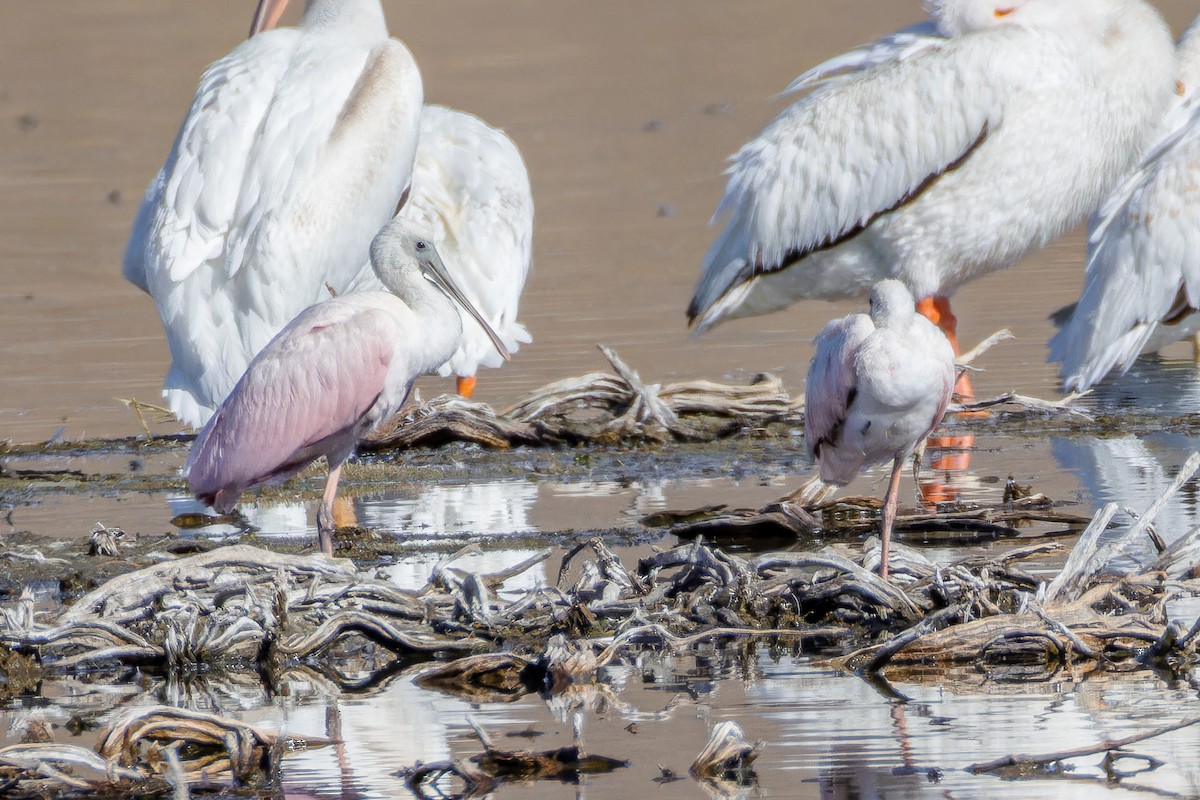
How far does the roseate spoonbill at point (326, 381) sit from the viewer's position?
277 inches

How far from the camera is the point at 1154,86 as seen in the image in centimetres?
1013

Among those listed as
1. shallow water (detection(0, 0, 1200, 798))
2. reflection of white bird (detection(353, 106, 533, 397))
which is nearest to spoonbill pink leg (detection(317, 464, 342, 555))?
shallow water (detection(0, 0, 1200, 798))

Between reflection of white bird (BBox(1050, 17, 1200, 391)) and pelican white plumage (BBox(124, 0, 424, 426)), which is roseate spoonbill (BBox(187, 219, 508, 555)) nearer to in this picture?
pelican white plumage (BBox(124, 0, 424, 426))

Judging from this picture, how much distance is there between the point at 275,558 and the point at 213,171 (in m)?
2.79

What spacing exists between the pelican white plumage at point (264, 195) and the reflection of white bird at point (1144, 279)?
339 centimetres

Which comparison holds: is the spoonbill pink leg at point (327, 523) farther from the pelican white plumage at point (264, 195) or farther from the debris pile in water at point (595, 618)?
the pelican white plumage at point (264, 195)

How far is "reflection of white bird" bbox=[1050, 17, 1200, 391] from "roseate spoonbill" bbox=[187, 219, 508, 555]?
12.7 feet

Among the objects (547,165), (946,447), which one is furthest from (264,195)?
(547,165)

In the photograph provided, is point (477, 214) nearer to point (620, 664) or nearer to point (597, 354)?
point (597, 354)

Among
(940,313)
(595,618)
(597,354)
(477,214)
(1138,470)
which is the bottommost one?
(595,618)

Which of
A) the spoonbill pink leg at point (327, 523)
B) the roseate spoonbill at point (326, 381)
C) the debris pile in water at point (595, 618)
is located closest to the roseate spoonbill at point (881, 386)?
the debris pile in water at point (595, 618)

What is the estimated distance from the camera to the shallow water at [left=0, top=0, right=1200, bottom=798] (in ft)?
16.7

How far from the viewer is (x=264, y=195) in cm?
875

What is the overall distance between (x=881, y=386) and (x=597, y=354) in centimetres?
517
